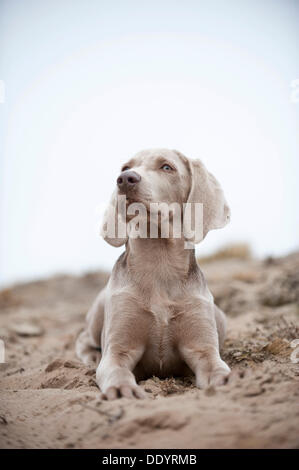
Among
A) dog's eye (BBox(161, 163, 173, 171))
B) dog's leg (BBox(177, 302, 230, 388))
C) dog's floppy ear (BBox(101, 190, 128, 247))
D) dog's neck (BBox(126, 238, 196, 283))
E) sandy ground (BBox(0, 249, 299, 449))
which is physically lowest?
sandy ground (BBox(0, 249, 299, 449))

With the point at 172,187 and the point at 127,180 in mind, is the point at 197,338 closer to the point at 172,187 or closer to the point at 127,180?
the point at 172,187

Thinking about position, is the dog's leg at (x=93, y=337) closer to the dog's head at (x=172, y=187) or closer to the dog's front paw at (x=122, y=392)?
the dog's head at (x=172, y=187)

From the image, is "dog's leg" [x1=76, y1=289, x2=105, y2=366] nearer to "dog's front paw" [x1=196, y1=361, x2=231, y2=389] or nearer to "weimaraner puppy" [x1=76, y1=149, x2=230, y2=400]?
"weimaraner puppy" [x1=76, y1=149, x2=230, y2=400]

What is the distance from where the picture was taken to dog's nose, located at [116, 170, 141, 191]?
356 centimetres

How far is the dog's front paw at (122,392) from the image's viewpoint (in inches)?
122

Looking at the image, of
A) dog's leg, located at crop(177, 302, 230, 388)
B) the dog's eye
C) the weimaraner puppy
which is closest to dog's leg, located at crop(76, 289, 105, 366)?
the weimaraner puppy

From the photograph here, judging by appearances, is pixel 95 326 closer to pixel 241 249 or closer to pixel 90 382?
pixel 90 382

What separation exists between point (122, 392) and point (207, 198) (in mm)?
1801

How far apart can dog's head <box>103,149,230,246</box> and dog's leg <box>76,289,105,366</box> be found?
1.08 m

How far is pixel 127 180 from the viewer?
11.7ft

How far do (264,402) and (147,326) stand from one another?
1.46 m

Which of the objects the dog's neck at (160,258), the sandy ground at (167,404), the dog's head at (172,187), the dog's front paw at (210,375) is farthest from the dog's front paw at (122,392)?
the dog's head at (172,187)

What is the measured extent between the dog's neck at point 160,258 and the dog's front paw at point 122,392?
3.36 ft

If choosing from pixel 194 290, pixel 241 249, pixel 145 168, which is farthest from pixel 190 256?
pixel 241 249
